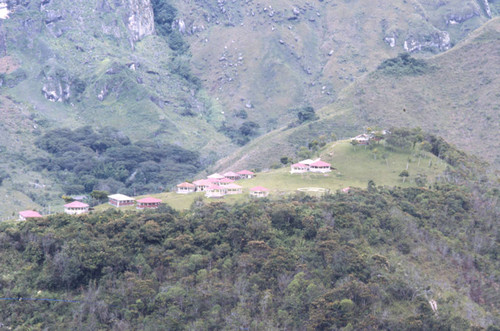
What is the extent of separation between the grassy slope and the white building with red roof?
26010 mm

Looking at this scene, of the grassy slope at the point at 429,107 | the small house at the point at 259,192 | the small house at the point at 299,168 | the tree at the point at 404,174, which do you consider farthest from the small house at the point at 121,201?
the grassy slope at the point at 429,107

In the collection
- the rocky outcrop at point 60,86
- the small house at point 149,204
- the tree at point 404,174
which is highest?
the rocky outcrop at point 60,86

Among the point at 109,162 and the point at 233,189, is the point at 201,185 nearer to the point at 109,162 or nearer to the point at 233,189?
the point at 233,189

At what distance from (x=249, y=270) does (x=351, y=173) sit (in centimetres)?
3568

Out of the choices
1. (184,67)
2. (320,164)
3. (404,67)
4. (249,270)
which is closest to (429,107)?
(404,67)

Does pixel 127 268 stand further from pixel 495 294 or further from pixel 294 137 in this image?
pixel 294 137

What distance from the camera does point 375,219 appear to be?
65.6 metres

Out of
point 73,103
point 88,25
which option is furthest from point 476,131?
point 88,25

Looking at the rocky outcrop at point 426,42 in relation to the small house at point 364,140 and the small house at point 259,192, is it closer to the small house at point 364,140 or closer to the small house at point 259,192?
the small house at point 364,140

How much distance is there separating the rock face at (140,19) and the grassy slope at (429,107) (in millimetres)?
78926

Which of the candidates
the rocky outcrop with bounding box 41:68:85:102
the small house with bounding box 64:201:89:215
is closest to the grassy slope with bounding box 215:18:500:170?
the small house with bounding box 64:201:89:215

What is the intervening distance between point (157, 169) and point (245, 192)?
6100 centimetres

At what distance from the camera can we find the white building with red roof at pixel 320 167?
86250mm

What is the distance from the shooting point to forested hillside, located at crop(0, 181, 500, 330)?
49000 mm
